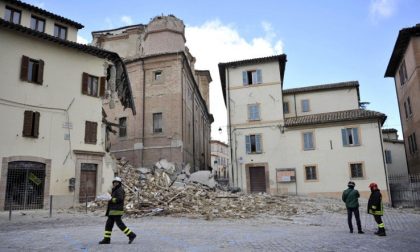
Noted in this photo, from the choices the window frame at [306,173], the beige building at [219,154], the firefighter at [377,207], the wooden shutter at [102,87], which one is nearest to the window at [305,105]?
the window frame at [306,173]

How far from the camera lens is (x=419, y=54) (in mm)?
23109

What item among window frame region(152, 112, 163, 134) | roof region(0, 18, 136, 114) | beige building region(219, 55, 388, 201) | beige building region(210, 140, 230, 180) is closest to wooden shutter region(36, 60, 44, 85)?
roof region(0, 18, 136, 114)

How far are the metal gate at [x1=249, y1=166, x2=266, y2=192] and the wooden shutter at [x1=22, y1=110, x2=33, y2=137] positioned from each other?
54.0 feet

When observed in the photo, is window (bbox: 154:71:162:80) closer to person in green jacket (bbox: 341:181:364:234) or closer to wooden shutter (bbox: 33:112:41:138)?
wooden shutter (bbox: 33:112:41:138)

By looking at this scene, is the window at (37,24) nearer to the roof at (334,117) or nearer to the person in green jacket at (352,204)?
the roof at (334,117)

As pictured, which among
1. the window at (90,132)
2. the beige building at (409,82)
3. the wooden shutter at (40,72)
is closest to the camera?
the wooden shutter at (40,72)

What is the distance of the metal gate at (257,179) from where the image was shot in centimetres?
2719

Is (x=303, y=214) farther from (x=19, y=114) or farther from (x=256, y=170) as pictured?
(x=19, y=114)

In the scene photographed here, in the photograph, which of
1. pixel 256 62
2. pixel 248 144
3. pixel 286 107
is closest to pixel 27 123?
pixel 248 144

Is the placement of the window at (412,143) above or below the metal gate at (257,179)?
above

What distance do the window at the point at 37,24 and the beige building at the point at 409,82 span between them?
24.3 m

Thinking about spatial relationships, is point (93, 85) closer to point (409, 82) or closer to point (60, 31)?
point (60, 31)

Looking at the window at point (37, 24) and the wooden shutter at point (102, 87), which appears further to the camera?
the wooden shutter at point (102, 87)

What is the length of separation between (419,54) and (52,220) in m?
24.5
